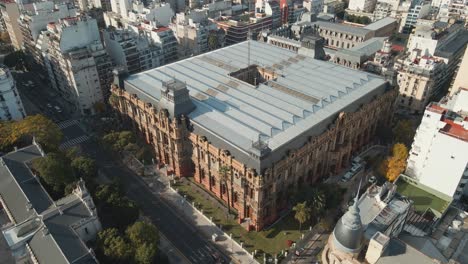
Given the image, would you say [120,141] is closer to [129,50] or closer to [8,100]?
[8,100]

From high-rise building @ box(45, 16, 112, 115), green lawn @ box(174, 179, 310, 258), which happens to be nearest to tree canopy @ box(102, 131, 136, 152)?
green lawn @ box(174, 179, 310, 258)

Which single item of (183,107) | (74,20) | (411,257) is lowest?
(411,257)

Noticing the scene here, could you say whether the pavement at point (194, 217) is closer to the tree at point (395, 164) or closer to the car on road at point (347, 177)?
the car on road at point (347, 177)

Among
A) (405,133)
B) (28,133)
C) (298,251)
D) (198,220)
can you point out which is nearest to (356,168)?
(405,133)

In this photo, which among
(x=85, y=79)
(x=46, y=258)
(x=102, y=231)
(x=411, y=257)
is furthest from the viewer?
(x=85, y=79)

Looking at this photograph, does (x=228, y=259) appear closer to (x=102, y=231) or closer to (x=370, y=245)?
(x=102, y=231)

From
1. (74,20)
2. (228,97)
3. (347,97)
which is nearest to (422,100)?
(347,97)

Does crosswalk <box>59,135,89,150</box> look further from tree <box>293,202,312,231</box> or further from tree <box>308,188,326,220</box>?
tree <box>308,188,326,220</box>
